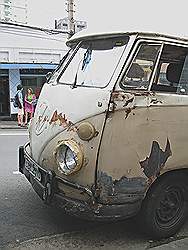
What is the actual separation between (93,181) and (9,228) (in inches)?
51.7

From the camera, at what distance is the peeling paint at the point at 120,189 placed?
376 centimetres

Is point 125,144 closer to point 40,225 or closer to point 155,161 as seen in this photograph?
point 155,161

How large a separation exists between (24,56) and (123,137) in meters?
15.0

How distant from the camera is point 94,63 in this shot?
14.0 ft

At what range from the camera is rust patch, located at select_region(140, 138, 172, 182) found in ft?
12.7

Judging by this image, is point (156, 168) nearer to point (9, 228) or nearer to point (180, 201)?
point (180, 201)

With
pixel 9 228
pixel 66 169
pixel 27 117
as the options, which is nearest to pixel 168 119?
pixel 66 169

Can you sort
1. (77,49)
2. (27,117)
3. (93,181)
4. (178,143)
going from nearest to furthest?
1. (93,181)
2. (178,143)
3. (77,49)
4. (27,117)

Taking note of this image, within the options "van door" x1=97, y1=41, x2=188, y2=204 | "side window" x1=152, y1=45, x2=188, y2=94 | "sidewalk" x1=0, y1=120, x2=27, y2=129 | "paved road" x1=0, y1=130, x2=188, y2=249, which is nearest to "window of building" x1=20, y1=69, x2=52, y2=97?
"sidewalk" x1=0, y1=120, x2=27, y2=129

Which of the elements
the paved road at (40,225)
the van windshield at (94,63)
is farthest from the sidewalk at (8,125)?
the van windshield at (94,63)

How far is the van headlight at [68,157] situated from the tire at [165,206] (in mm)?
835

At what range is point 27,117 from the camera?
15.4 metres

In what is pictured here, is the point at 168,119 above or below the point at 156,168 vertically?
above

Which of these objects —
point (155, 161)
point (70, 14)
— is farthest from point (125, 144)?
point (70, 14)
